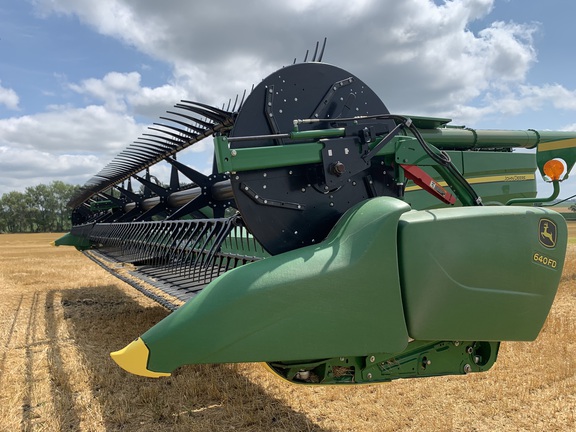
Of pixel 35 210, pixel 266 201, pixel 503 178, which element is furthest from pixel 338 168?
pixel 35 210

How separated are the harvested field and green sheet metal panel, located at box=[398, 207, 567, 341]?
97 centimetres

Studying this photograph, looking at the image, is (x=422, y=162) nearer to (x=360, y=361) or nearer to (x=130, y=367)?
(x=360, y=361)

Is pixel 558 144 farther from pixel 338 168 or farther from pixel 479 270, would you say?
pixel 338 168

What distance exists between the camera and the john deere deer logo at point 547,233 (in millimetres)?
2260

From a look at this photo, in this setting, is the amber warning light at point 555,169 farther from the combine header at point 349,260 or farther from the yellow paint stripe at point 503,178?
the yellow paint stripe at point 503,178

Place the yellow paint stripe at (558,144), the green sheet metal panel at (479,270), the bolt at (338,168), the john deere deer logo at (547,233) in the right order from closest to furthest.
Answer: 1. the green sheet metal panel at (479,270)
2. the john deere deer logo at (547,233)
3. the bolt at (338,168)
4. the yellow paint stripe at (558,144)

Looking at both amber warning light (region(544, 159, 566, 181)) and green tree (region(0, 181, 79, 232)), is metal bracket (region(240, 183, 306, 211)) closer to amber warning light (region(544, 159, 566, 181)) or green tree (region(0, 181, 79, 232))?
amber warning light (region(544, 159, 566, 181))

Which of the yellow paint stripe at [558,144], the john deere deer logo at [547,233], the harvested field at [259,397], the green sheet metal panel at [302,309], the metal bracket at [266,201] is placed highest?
the yellow paint stripe at [558,144]

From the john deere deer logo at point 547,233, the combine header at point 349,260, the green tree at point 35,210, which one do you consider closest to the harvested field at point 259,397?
the combine header at point 349,260

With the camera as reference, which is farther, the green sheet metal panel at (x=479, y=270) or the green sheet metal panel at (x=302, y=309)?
the green sheet metal panel at (x=479, y=270)

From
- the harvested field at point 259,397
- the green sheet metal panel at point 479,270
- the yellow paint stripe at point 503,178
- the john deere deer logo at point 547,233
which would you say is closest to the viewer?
the green sheet metal panel at point 479,270

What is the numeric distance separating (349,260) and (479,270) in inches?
25.1

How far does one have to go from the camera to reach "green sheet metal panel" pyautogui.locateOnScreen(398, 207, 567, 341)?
80.7 inches

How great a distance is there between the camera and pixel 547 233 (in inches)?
89.5
